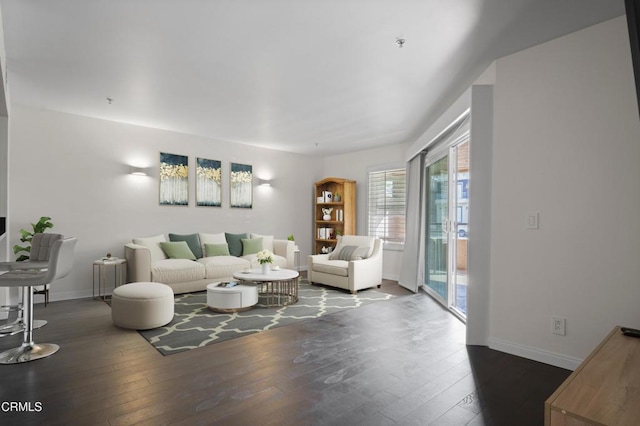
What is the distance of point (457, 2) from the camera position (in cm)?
229

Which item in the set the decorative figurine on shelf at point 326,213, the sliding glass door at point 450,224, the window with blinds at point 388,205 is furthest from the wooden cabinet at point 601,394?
the decorative figurine on shelf at point 326,213

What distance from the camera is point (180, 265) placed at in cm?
516

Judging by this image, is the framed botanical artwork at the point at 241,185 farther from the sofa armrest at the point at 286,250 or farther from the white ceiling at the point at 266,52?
the white ceiling at the point at 266,52

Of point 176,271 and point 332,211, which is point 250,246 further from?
point 332,211

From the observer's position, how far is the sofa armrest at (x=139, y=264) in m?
4.73

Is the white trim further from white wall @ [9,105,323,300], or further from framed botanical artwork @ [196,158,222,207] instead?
framed botanical artwork @ [196,158,222,207]

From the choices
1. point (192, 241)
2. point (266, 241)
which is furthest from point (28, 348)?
point (266, 241)

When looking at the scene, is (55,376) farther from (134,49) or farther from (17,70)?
(17,70)

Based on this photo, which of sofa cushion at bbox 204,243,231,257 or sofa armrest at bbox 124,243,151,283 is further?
sofa cushion at bbox 204,243,231,257

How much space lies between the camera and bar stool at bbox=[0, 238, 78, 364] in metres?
2.68

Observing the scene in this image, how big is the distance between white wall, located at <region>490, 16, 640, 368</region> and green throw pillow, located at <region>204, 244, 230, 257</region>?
14.3ft

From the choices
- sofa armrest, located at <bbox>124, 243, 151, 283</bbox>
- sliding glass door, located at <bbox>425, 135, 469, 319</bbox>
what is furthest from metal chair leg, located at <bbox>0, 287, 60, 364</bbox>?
sliding glass door, located at <bbox>425, 135, 469, 319</bbox>

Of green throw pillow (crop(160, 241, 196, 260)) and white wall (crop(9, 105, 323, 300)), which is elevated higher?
white wall (crop(9, 105, 323, 300))

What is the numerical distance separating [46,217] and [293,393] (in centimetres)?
441
